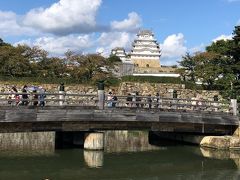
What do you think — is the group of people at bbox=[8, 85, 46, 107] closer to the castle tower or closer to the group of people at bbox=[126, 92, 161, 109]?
the group of people at bbox=[126, 92, 161, 109]

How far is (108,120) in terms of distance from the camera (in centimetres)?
2059

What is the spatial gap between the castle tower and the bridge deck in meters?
67.4

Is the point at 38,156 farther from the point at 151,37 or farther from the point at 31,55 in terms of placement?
the point at 151,37

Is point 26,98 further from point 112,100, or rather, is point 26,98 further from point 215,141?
point 215,141

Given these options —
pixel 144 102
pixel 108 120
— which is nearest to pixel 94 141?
pixel 108 120

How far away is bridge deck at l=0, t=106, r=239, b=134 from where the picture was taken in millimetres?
18531

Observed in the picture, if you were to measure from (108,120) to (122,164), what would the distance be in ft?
8.07

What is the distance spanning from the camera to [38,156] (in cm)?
2058

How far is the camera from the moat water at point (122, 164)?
16.9 meters

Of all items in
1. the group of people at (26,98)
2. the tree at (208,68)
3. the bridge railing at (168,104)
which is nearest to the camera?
the group of people at (26,98)

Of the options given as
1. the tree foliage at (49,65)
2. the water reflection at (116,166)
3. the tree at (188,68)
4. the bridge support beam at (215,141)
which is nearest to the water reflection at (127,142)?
the water reflection at (116,166)

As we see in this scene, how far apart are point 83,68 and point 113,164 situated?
31.9 meters

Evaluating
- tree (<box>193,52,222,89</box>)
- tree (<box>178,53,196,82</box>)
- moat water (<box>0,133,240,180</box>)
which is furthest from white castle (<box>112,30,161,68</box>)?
moat water (<box>0,133,240,180</box>)

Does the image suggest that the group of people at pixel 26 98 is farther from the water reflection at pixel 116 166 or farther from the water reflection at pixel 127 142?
the water reflection at pixel 127 142
